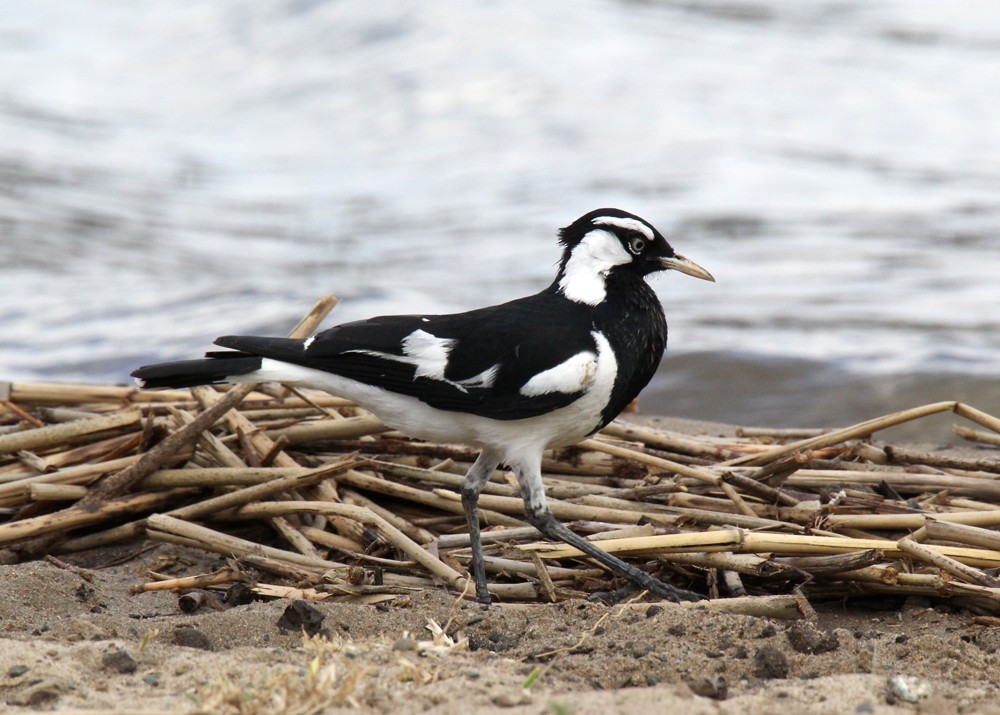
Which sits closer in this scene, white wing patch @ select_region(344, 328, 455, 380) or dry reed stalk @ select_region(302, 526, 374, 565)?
white wing patch @ select_region(344, 328, 455, 380)

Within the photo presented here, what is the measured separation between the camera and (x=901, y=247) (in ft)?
33.7

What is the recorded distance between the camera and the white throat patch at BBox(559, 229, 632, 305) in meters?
4.59

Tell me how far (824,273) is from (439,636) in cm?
705

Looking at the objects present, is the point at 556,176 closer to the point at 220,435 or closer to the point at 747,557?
the point at 220,435

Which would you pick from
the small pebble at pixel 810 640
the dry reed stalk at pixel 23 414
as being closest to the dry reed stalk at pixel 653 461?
the small pebble at pixel 810 640

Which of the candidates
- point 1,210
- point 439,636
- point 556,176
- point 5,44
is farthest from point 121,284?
point 5,44

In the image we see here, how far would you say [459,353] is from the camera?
429 centimetres

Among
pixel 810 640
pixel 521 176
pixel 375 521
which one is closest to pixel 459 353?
pixel 375 521

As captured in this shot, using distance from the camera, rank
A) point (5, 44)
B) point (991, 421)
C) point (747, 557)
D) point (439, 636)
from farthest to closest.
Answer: point (5, 44), point (991, 421), point (747, 557), point (439, 636)

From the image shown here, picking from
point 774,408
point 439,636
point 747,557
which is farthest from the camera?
point 774,408

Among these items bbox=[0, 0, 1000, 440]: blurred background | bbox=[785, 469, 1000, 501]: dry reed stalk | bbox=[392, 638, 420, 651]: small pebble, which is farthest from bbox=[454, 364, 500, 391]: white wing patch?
bbox=[0, 0, 1000, 440]: blurred background

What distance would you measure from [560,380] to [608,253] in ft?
2.24

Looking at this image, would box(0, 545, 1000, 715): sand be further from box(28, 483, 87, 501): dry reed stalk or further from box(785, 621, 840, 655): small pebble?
box(28, 483, 87, 501): dry reed stalk

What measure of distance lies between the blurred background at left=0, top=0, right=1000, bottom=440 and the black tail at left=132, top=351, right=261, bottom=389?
12.9 ft
